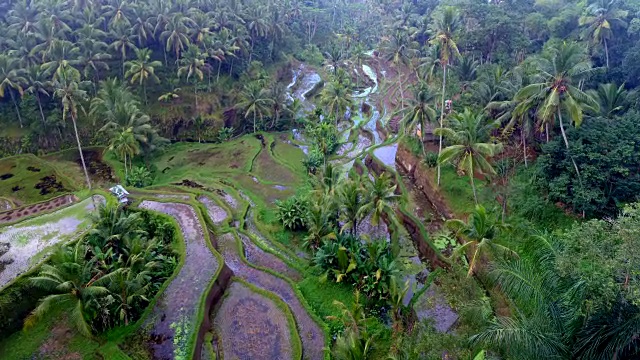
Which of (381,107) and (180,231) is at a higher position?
(180,231)

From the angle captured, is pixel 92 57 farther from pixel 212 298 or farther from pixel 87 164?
pixel 212 298

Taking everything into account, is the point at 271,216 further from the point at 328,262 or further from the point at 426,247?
the point at 426,247

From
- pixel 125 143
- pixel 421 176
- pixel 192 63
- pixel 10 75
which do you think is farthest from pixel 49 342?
pixel 192 63

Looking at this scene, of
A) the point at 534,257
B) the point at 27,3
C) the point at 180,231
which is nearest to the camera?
the point at 534,257

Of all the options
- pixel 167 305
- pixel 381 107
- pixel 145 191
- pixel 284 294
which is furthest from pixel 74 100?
pixel 381 107

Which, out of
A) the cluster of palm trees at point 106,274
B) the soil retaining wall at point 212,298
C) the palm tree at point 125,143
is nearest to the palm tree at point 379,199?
the soil retaining wall at point 212,298

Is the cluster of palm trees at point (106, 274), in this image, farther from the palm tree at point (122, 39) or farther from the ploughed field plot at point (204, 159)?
the palm tree at point (122, 39)

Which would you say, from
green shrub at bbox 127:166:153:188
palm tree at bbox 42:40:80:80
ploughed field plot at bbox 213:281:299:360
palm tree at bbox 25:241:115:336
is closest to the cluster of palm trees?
palm tree at bbox 25:241:115:336
